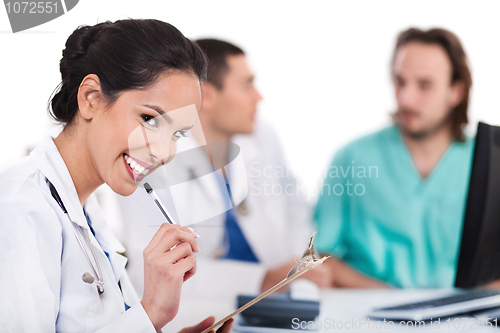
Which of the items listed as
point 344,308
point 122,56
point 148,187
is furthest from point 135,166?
point 344,308

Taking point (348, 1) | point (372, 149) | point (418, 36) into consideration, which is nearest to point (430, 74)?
point (418, 36)

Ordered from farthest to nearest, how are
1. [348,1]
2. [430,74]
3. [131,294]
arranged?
[348,1] < [430,74] < [131,294]

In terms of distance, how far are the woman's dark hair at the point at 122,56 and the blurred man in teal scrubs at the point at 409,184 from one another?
83 cm

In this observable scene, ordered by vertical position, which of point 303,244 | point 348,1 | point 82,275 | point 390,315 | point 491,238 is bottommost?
point 303,244

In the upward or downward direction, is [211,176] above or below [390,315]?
above

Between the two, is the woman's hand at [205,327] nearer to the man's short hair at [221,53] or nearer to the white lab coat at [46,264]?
the white lab coat at [46,264]

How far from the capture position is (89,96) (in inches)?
22.0

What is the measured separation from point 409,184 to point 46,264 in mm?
1120

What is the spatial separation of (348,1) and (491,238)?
127 centimetres

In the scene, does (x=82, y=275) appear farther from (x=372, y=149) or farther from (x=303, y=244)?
(x=372, y=149)

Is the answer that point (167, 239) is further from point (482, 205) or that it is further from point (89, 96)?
point (482, 205)

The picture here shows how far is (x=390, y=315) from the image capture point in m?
0.71

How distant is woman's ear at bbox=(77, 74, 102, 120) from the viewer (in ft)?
1.81

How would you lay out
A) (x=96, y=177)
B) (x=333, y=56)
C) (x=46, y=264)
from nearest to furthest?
(x=46, y=264) → (x=96, y=177) → (x=333, y=56)
